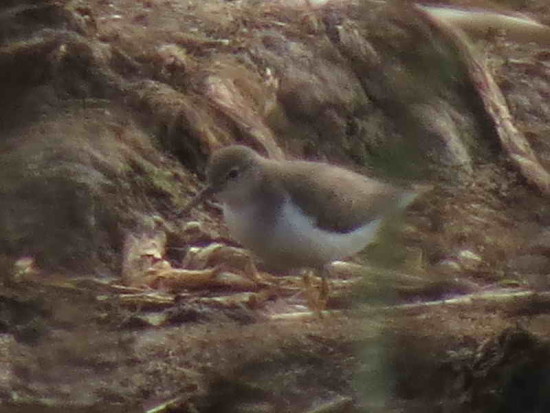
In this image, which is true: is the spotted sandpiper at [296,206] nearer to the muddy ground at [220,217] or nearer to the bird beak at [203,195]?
the bird beak at [203,195]

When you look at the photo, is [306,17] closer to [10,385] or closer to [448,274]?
[448,274]

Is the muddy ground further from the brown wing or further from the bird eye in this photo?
the bird eye

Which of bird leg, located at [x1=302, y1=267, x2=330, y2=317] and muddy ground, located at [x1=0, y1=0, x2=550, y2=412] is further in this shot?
bird leg, located at [x1=302, y1=267, x2=330, y2=317]

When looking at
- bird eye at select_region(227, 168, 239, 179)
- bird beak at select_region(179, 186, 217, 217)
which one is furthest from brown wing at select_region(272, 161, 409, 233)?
bird beak at select_region(179, 186, 217, 217)

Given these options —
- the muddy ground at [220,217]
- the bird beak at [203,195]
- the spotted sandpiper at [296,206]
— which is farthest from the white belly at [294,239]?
the bird beak at [203,195]

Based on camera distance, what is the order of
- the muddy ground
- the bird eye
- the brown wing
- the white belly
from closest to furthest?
the muddy ground → the white belly → the brown wing → the bird eye

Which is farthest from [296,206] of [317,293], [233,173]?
[317,293]

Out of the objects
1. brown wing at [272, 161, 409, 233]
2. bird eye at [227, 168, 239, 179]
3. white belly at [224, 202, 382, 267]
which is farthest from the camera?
bird eye at [227, 168, 239, 179]
